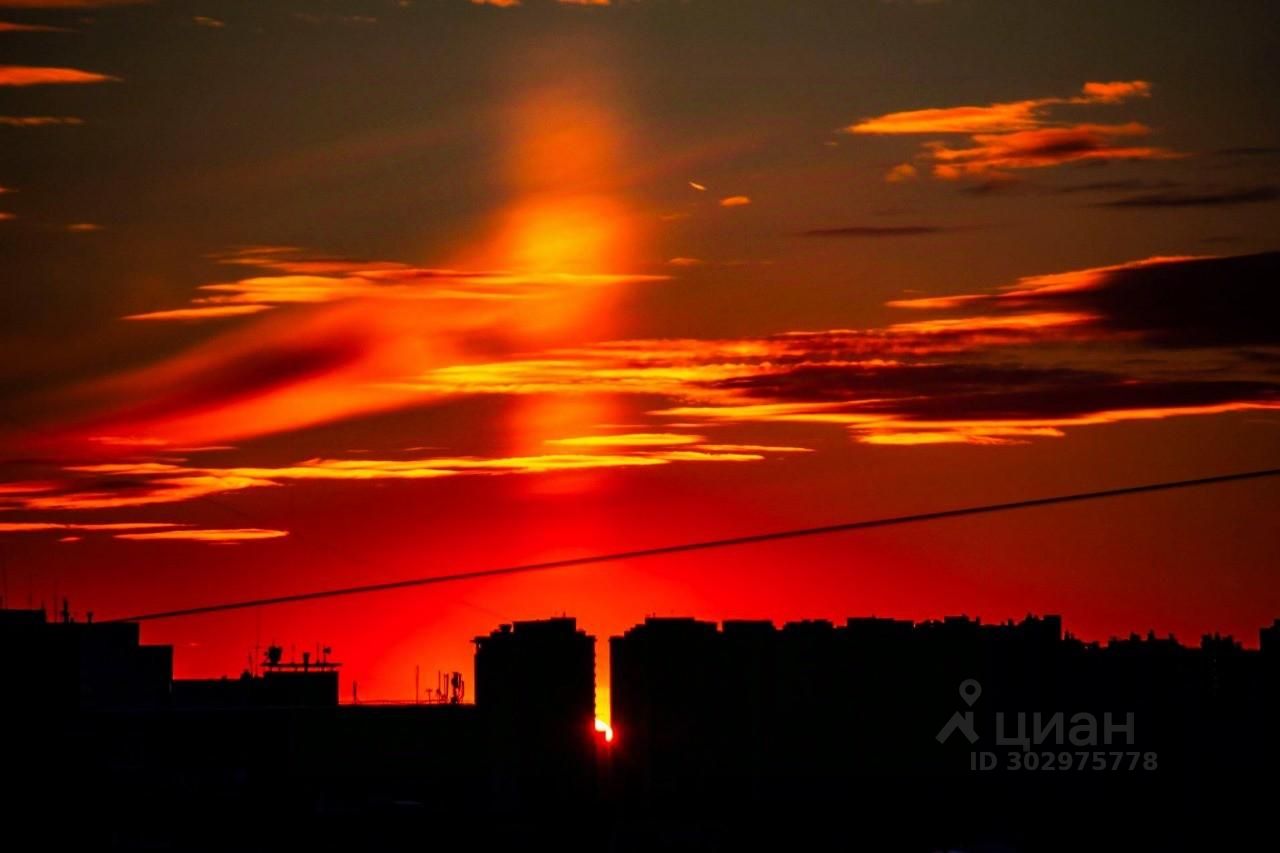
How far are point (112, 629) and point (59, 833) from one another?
371 feet

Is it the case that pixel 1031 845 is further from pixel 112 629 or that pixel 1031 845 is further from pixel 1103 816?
pixel 112 629

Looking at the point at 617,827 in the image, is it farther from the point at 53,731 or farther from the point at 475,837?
the point at 53,731

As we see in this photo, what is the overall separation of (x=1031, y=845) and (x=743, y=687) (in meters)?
25.4

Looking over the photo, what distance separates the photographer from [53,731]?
30562mm

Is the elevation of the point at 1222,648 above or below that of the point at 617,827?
above

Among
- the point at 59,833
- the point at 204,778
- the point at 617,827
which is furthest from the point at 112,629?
the point at 59,833

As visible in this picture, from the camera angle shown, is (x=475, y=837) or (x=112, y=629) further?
(x=112, y=629)

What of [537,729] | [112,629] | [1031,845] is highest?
[112,629]

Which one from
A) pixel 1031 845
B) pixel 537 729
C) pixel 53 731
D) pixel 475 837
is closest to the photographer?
pixel 53 731

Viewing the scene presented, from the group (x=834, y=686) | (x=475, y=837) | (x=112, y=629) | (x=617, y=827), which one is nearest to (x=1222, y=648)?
(x=834, y=686)

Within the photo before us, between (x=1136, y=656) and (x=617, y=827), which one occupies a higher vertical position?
(x=1136, y=656)

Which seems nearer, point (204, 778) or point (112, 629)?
point (204, 778)

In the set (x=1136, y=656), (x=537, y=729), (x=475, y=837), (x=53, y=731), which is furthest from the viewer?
(x=537, y=729)

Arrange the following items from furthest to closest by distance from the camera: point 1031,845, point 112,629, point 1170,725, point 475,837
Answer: point 112,629 → point 1170,725 → point 1031,845 → point 475,837
